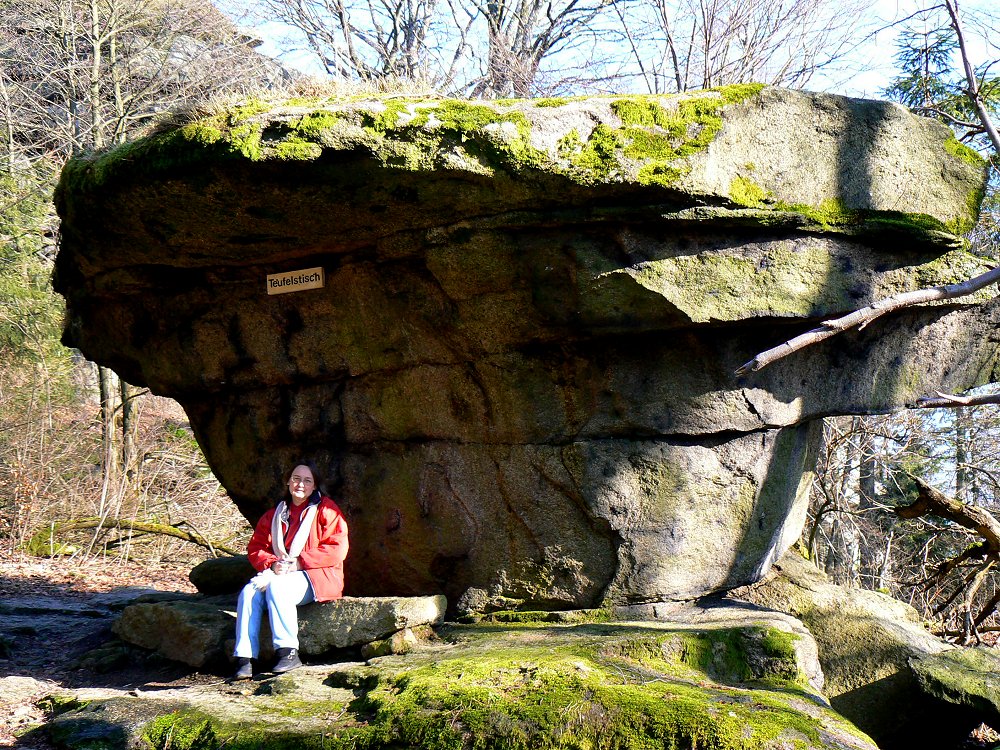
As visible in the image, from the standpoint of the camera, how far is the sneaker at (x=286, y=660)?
17.3 ft

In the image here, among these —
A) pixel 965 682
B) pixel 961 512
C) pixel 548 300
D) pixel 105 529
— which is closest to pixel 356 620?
pixel 548 300

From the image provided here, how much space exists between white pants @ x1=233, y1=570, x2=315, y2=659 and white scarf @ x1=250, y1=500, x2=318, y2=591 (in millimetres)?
97

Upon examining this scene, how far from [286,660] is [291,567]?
2.02 feet

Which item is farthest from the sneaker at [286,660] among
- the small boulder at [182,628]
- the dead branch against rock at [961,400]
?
the dead branch against rock at [961,400]

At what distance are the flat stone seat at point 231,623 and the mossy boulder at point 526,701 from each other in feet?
0.78

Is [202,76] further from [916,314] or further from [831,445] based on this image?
[916,314]

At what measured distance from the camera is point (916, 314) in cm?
593

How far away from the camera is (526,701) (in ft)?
13.8

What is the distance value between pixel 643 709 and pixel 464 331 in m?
2.63

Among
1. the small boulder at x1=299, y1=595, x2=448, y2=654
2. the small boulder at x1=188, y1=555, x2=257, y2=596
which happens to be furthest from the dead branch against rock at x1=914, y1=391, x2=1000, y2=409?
the small boulder at x1=188, y1=555, x2=257, y2=596

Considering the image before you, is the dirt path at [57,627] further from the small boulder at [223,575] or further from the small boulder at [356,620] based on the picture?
the small boulder at [356,620]

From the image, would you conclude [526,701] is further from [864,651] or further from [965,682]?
[965,682]

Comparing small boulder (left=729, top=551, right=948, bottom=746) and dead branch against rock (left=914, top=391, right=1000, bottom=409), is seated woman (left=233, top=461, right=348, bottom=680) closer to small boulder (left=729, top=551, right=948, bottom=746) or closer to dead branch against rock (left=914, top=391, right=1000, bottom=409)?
small boulder (left=729, top=551, right=948, bottom=746)

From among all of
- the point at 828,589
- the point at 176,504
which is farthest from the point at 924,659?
the point at 176,504
